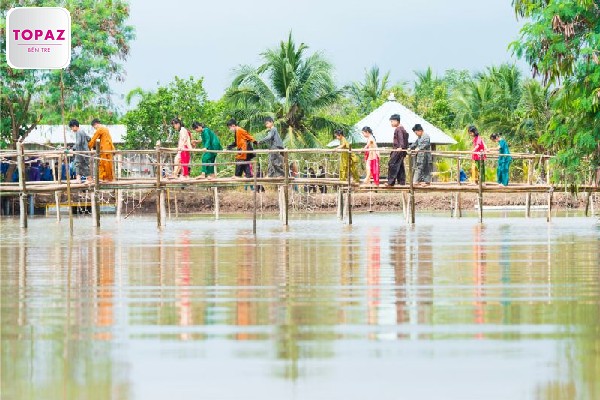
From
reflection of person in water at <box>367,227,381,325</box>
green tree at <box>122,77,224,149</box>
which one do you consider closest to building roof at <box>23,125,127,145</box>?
green tree at <box>122,77,224,149</box>

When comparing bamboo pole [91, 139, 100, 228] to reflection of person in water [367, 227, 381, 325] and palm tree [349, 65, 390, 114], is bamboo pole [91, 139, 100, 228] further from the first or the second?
palm tree [349, 65, 390, 114]

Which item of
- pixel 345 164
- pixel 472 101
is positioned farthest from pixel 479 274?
pixel 472 101

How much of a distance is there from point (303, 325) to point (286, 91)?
38599 mm

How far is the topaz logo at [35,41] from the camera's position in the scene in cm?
3928

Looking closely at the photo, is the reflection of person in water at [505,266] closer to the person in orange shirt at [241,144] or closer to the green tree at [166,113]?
the person in orange shirt at [241,144]

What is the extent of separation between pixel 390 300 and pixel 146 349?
3.05 m

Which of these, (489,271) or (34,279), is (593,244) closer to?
(489,271)

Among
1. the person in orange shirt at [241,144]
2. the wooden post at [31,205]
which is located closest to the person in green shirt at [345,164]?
the person in orange shirt at [241,144]

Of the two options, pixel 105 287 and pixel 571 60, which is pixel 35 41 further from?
pixel 105 287

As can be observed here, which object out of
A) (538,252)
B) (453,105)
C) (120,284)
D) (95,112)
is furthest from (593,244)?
(453,105)

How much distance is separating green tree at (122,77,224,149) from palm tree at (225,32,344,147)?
2.70 metres

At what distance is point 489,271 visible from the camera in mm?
13234

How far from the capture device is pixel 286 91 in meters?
47.0

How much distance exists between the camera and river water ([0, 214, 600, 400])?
254 inches
